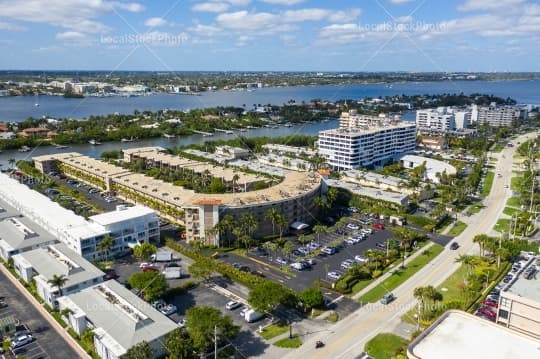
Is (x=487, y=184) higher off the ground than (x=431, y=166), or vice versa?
(x=431, y=166)

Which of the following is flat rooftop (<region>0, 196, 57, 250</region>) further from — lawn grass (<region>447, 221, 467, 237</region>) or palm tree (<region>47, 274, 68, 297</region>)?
lawn grass (<region>447, 221, 467, 237</region>)

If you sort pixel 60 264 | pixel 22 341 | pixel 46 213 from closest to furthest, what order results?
pixel 22 341
pixel 60 264
pixel 46 213

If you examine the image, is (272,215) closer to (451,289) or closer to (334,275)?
(334,275)

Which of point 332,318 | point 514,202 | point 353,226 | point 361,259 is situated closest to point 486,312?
point 332,318

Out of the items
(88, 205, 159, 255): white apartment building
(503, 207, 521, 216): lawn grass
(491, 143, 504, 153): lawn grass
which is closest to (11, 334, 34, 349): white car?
(88, 205, 159, 255): white apartment building

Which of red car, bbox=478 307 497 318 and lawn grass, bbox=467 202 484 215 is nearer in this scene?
red car, bbox=478 307 497 318

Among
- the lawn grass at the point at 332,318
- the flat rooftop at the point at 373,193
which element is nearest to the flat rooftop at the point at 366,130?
the flat rooftop at the point at 373,193
